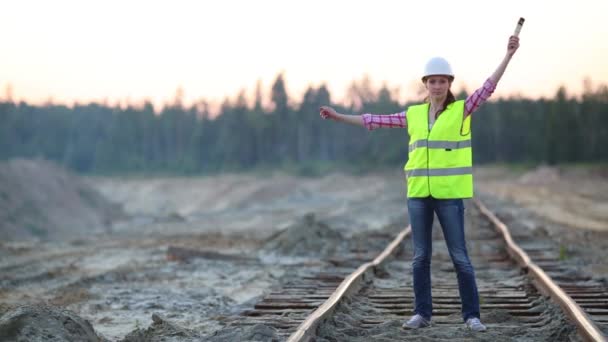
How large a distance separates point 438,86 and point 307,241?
8.29 m

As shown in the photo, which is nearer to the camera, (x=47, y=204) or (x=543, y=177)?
(x=47, y=204)

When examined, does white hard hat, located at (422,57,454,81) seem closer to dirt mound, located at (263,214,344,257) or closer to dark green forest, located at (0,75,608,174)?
dirt mound, located at (263,214,344,257)

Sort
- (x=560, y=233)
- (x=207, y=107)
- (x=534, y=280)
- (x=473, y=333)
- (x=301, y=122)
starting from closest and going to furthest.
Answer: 1. (x=473, y=333)
2. (x=534, y=280)
3. (x=560, y=233)
4. (x=301, y=122)
5. (x=207, y=107)

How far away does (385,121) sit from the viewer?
6.17 metres

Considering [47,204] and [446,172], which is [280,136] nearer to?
[47,204]

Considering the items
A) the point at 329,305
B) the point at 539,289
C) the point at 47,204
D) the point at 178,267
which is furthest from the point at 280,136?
the point at 329,305

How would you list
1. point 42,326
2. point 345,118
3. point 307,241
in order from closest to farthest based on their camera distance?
point 42,326
point 345,118
point 307,241

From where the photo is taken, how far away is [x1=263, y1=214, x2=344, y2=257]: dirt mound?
13.5 metres

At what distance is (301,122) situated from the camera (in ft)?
320

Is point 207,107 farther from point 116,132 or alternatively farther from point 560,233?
point 560,233

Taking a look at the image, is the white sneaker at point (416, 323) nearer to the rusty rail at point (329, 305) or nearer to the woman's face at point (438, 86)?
the rusty rail at point (329, 305)

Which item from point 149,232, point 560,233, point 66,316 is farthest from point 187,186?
point 66,316

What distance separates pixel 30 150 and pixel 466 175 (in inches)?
4196

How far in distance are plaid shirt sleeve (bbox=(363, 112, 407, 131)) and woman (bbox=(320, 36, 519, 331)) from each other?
36mm
